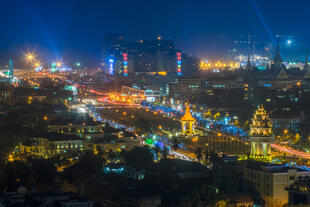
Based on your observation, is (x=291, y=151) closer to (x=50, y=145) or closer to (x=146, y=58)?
(x=50, y=145)

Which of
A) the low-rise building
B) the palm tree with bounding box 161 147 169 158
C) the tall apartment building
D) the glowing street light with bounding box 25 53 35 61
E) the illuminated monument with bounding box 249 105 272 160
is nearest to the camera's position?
the tall apartment building

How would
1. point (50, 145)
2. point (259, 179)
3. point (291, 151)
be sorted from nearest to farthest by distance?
point (259, 179) → point (291, 151) → point (50, 145)

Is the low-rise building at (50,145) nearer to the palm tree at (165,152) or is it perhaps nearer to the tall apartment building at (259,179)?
the palm tree at (165,152)

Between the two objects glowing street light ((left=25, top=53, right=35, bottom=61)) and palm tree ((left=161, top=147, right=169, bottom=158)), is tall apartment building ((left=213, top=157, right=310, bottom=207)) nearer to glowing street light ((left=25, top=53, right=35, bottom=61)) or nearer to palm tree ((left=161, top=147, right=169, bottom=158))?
palm tree ((left=161, top=147, right=169, bottom=158))

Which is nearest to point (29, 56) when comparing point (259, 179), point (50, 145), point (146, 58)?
point (146, 58)

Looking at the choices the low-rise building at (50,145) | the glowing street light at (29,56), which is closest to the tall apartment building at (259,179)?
the low-rise building at (50,145)

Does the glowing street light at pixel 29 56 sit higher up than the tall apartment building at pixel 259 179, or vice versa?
the glowing street light at pixel 29 56

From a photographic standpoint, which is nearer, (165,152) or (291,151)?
(165,152)

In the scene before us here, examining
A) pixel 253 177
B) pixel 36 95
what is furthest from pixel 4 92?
pixel 253 177

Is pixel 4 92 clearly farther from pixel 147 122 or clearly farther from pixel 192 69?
pixel 192 69

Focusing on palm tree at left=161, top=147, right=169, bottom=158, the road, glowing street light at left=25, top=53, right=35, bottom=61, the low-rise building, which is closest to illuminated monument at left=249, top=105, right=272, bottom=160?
the road

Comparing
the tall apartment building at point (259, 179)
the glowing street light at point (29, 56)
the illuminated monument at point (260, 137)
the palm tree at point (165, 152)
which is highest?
the glowing street light at point (29, 56)
